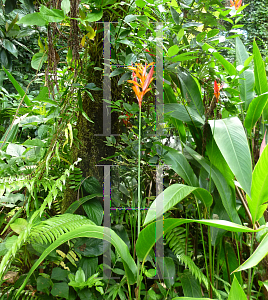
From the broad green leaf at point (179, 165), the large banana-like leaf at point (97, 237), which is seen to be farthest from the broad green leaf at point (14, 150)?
the broad green leaf at point (179, 165)

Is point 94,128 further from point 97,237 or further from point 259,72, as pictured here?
point 259,72

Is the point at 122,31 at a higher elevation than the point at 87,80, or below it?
higher

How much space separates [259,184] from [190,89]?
0.46 meters

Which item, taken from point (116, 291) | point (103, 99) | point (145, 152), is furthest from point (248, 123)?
point (116, 291)

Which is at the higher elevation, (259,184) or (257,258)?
(259,184)

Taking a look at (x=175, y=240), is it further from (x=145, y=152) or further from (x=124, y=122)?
(x=124, y=122)

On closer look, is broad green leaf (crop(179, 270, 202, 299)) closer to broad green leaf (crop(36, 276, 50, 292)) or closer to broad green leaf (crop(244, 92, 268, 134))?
broad green leaf (crop(36, 276, 50, 292))

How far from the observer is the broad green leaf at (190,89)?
3.05 ft

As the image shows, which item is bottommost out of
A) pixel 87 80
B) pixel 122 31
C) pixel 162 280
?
pixel 162 280

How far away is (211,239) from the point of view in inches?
30.5

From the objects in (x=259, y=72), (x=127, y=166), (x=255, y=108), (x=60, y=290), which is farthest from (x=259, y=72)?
(x=60, y=290)

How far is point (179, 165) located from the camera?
2.67ft

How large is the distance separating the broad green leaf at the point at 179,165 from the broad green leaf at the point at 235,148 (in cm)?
15

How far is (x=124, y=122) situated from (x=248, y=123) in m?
0.49
